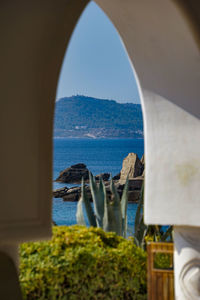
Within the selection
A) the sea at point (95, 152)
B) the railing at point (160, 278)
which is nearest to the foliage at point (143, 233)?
the railing at point (160, 278)

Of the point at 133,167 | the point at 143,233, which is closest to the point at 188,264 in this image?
the point at 143,233

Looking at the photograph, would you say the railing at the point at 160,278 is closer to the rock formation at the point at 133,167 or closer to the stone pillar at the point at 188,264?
the stone pillar at the point at 188,264

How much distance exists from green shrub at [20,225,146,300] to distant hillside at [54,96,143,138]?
1777 centimetres

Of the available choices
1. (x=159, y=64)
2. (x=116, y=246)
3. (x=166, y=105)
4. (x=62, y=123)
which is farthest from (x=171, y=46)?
(x=62, y=123)

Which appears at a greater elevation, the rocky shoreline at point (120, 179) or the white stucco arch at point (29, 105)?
the white stucco arch at point (29, 105)

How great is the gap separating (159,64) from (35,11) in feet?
4.81

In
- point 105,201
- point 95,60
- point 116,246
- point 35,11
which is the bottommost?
point 116,246

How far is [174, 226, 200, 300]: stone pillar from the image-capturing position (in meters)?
2.98

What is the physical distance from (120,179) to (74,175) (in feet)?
8.38

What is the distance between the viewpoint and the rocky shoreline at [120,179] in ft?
48.6

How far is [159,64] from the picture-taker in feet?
9.81

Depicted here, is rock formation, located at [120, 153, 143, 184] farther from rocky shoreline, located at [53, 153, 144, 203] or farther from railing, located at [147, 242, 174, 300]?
railing, located at [147, 242, 174, 300]

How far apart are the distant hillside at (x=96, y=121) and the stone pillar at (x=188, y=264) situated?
62.2 feet

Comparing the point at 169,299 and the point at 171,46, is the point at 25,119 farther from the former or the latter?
the point at 169,299
